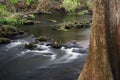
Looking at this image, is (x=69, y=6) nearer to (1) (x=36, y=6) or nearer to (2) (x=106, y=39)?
(1) (x=36, y=6)

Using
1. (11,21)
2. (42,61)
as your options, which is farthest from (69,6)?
(42,61)

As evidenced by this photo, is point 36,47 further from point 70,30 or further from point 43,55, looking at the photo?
point 70,30

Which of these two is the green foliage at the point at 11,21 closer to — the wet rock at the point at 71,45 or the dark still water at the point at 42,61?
the dark still water at the point at 42,61

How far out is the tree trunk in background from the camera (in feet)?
25.6

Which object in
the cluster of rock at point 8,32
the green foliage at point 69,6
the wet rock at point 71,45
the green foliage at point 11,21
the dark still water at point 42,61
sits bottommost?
the dark still water at point 42,61

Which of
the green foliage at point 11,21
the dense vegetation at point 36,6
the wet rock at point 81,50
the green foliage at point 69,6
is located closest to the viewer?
the wet rock at point 81,50

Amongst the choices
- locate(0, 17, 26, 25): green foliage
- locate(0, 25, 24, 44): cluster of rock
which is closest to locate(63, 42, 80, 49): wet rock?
locate(0, 25, 24, 44): cluster of rock

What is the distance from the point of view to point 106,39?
307 inches

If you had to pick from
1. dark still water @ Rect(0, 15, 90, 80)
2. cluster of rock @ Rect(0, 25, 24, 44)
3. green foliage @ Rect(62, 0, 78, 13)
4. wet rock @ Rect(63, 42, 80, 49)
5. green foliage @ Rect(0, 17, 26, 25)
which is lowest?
dark still water @ Rect(0, 15, 90, 80)

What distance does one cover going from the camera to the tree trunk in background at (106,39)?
780 centimetres

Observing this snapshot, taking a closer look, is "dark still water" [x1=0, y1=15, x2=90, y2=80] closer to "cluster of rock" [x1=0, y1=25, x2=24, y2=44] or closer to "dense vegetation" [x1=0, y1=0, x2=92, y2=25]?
"cluster of rock" [x1=0, y1=25, x2=24, y2=44]

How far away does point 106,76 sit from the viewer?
7.93m

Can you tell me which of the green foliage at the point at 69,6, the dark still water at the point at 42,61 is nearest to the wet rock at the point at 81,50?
the dark still water at the point at 42,61

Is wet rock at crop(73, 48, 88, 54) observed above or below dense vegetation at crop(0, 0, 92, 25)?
below
